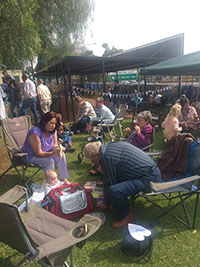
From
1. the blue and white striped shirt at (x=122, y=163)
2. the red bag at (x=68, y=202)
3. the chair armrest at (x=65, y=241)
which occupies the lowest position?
the red bag at (x=68, y=202)

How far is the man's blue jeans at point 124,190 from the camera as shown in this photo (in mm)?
2348

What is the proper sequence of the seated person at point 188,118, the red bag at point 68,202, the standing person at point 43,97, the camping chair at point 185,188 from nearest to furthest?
the camping chair at point 185,188 → the red bag at point 68,202 → the seated person at point 188,118 → the standing person at point 43,97

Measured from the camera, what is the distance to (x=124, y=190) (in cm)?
235

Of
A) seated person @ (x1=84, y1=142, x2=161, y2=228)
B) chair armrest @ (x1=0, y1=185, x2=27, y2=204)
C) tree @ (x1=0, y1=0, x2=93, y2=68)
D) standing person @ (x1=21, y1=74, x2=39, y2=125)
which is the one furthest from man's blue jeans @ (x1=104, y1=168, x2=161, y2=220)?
standing person @ (x1=21, y1=74, x2=39, y2=125)

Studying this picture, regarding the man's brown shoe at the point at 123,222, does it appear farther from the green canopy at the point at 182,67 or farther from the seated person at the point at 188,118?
the green canopy at the point at 182,67

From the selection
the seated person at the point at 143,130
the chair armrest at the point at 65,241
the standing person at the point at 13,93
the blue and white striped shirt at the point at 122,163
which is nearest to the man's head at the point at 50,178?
the blue and white striped shirt at the point at 122,163

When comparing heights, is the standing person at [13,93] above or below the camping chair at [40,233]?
above

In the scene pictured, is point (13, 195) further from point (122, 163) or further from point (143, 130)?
point (143, 130)

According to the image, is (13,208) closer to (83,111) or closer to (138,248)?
(138,248)

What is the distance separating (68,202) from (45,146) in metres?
1.09

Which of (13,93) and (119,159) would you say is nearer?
(119,159)

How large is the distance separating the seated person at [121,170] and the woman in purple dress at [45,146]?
41.8 inches

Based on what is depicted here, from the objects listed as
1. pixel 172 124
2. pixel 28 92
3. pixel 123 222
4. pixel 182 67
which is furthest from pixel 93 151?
pixel 28 92

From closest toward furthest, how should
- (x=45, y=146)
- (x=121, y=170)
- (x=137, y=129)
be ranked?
(x=121, y=170)
(x=45, y=146)
(x=137, y=129)
